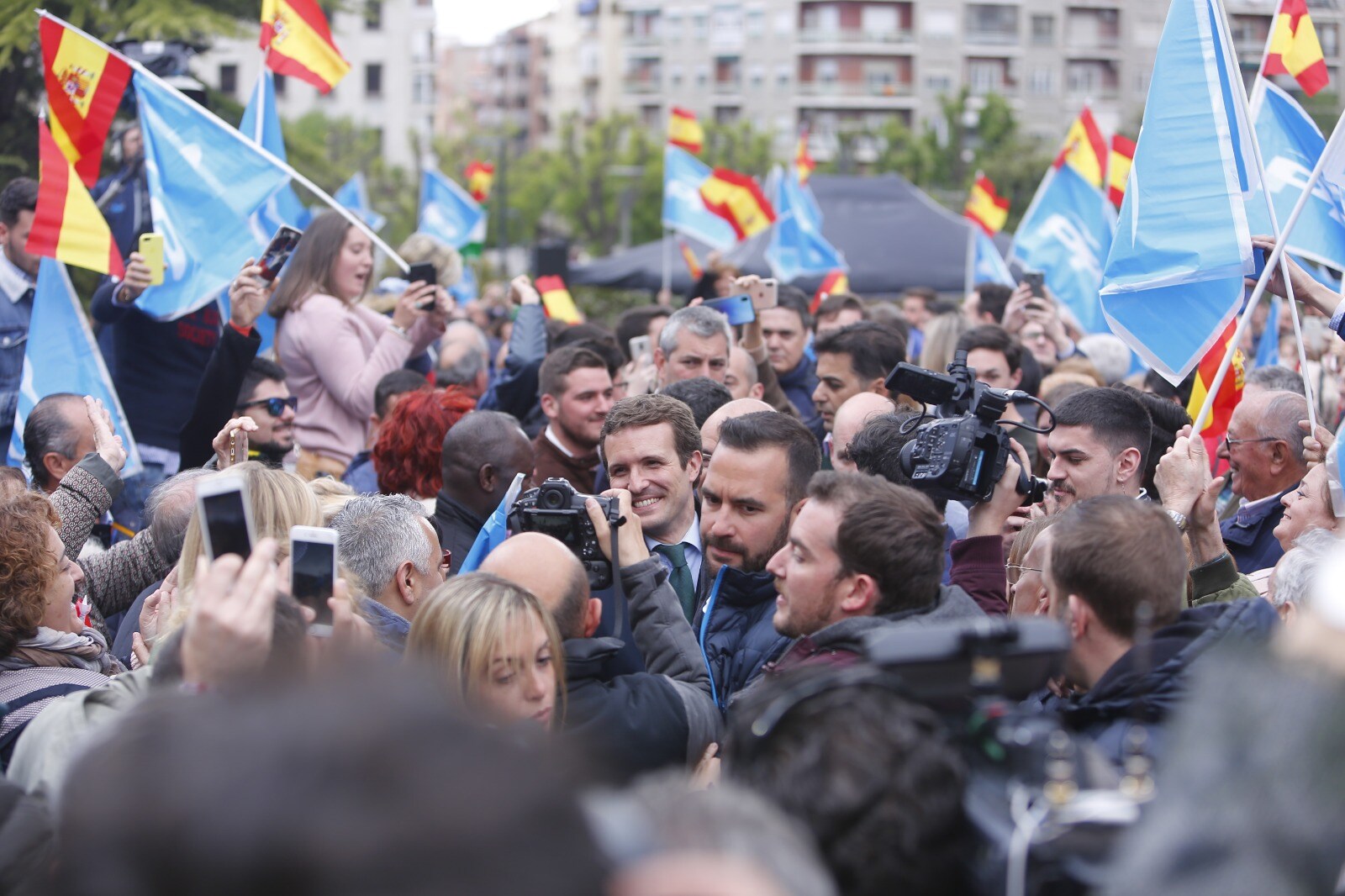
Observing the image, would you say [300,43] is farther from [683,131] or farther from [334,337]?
[683,131]

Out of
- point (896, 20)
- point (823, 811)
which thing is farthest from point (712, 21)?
point (823, 811)

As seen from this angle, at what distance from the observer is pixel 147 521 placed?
16.4 feet

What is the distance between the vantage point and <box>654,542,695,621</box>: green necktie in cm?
483

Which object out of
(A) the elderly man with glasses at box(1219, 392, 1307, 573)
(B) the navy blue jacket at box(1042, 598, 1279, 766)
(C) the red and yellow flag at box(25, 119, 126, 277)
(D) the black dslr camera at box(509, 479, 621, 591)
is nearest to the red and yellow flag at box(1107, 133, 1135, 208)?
(A) the elderly man with glasses at box(1219, 392, 1307, 573)

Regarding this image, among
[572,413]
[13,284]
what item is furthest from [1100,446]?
[13,284]

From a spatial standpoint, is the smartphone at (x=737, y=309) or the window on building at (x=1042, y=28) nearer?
the smartphone at (x=737, y=309)

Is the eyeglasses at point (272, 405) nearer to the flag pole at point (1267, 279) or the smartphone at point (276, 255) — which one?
the smartphone at point (276, 255)

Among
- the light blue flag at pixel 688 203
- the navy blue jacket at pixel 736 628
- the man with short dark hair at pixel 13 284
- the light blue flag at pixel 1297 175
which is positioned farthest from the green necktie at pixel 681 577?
the light blue flag at pixel 688 203

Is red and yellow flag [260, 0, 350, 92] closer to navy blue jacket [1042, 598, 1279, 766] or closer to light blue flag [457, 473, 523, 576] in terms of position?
light blue flag [457, 473, 523, 576]

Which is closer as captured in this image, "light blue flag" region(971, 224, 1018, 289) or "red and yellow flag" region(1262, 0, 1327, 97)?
"red and yellow flag" region(1262, 0, 1327, 97)

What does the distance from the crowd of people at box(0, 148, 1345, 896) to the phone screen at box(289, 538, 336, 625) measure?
0.14 feet

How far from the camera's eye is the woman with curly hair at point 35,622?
3547 mm

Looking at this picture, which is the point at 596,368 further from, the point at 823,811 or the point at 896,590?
the point at 823,811

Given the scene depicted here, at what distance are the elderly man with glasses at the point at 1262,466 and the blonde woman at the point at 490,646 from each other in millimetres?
3267
